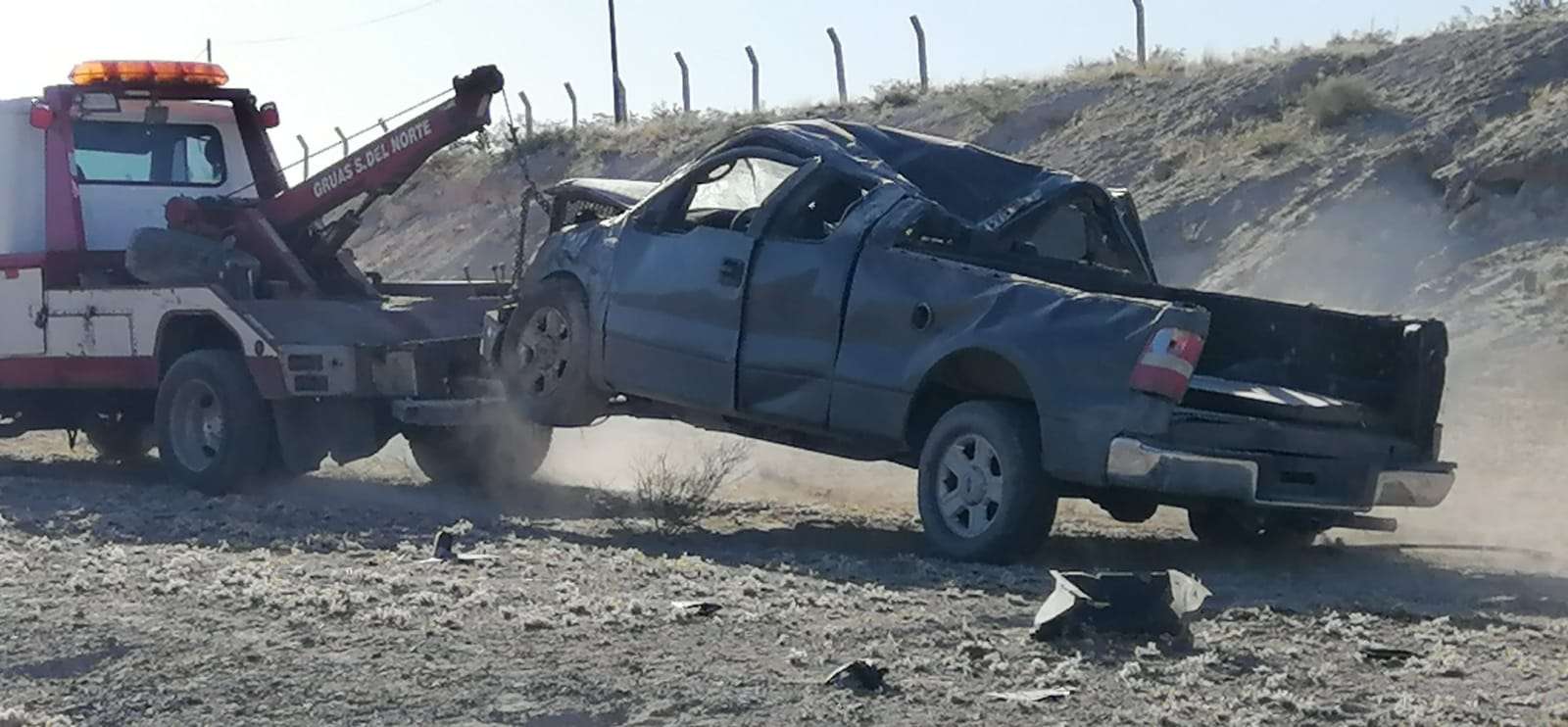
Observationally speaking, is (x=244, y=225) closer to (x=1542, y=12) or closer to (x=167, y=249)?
(x=167, y=249)

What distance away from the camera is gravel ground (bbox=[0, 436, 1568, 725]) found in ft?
21.6

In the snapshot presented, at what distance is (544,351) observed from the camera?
11852 millimetres

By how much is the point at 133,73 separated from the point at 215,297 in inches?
91.8

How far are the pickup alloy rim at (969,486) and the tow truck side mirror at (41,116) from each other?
772cm

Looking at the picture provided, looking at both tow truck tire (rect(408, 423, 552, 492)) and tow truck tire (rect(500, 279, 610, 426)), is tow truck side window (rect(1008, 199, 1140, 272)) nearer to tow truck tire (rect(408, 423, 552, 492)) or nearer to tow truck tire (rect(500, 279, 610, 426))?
tow truck tire (rect(500, 279, 610, 426))

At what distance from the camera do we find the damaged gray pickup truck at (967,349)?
30.5 feet

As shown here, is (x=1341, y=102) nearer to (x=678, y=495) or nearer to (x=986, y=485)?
(x=678, y=495)

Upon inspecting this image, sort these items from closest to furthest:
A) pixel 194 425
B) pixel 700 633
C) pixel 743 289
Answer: pixel 700 633
pixel 743 289
pixel 194 425

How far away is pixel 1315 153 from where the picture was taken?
2800cm

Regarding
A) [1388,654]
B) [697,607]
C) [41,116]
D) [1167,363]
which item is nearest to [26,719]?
[697,607]

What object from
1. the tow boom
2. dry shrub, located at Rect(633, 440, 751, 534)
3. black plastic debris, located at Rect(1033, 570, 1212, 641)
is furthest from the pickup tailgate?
the tow boom

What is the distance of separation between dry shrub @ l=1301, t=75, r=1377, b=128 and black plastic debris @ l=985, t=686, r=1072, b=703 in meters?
23.3

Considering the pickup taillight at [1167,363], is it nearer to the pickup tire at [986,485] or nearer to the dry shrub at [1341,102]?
the pickup tire at [986,485]

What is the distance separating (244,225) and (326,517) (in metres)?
3.60
